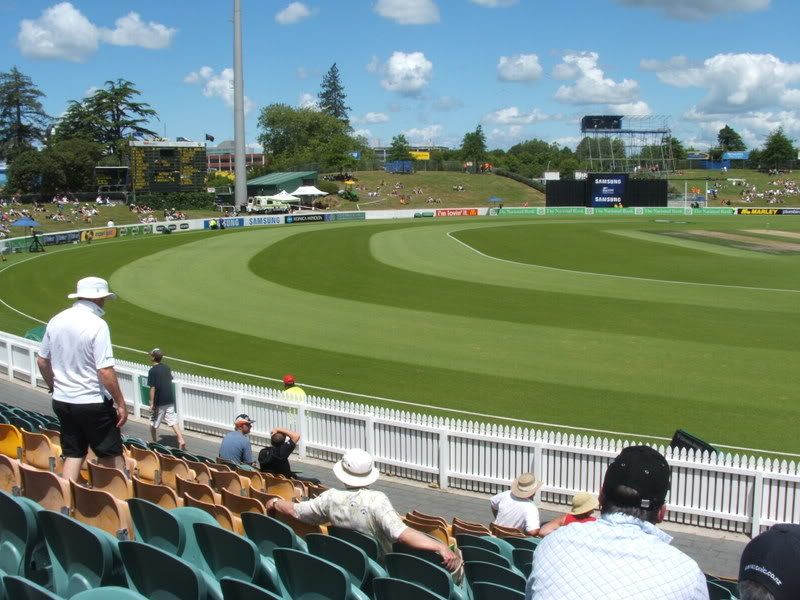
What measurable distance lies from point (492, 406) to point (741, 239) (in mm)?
44695

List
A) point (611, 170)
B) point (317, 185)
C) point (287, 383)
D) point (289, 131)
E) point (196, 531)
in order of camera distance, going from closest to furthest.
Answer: point (196, 531) < point (287, 383) < point (611, 170) < point (317, 185) < point (289, 131)

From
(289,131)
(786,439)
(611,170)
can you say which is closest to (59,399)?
(786,439)

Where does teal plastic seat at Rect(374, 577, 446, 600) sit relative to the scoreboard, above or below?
below

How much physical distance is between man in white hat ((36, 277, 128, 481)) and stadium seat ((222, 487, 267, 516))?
121 centimetres

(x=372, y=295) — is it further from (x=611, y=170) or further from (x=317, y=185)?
(x=317, y=185)

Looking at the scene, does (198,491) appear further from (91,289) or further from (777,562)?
(777,562)

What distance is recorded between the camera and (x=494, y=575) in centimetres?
531

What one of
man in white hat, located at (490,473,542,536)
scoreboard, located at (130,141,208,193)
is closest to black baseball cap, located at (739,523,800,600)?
man in white hat, located at (490,473,542,536)

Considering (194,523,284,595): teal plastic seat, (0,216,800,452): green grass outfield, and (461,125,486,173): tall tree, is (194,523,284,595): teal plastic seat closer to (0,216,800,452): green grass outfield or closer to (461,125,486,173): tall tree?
(0,216,800,452): green grass outfield

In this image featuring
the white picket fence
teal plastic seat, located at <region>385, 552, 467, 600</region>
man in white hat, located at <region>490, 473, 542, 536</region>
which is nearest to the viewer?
teal plastic seat, located at <region>385, 552, 467, 600</region>

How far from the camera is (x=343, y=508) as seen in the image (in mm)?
5934

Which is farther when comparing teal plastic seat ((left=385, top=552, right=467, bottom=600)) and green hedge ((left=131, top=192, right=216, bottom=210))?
green hedge ((left=131, top=192, right=216, bottom=210))

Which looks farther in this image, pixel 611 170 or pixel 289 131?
pixel 289 131

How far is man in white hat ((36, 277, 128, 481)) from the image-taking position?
695 cm
